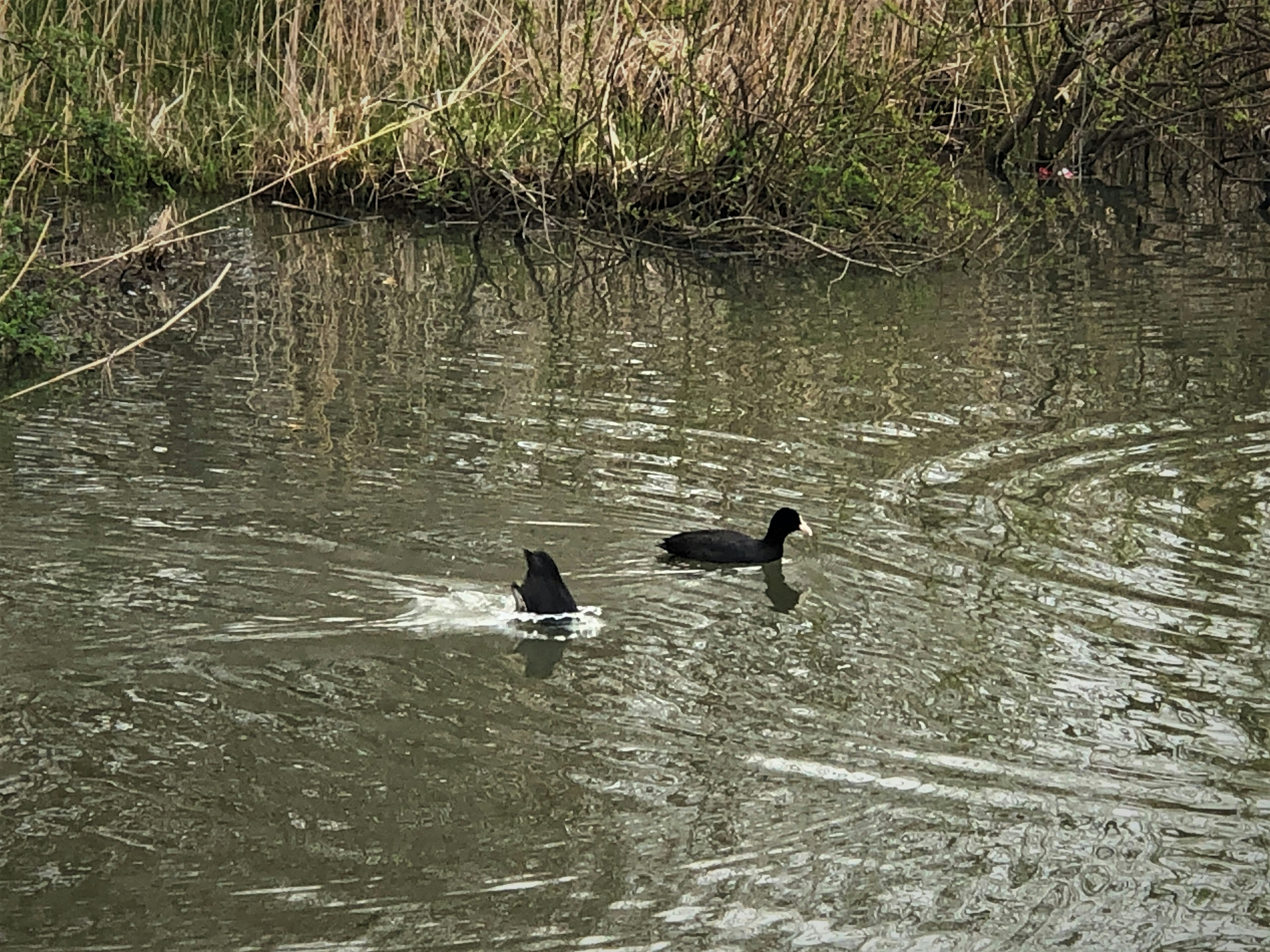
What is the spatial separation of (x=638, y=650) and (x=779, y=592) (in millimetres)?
831

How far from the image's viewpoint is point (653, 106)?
48.7ft

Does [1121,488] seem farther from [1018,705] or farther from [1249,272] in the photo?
[1249,272]

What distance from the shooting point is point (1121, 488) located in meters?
7.86

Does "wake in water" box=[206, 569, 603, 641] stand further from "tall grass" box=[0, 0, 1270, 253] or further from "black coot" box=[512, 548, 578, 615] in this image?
"tall grass" box=[0, 0, 1270, 253]

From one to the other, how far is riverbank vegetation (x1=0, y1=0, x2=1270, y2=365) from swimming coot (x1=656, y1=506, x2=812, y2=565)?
5.47 meters

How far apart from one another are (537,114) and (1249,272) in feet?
17.9

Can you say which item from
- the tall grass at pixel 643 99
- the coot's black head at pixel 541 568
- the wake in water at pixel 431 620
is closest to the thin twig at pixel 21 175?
the tall grass at pixel 643 99

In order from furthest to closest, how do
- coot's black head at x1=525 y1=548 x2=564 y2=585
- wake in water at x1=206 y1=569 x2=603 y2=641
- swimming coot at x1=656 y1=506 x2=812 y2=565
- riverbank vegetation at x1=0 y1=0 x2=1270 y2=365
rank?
riverbank vegetation at x1=0 y1=0 x2=1270 y2=365 → swimming coot at x1=656 y1=506 x2=812 y2=565 → coot's black head at x1=525 y1=548 x2=564 y2=585 → wake in water at x1=206 y1=569 x2=603 y2=641

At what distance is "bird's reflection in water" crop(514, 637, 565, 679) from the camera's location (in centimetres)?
579

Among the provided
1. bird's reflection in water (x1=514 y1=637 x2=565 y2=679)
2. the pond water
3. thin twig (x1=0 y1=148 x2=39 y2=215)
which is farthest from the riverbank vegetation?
bird's reflection in water (x1=514 y1=637 x2=565 y2=679)

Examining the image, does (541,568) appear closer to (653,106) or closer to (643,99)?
(643,99)

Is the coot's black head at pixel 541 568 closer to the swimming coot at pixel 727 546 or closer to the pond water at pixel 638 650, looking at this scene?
the pond water at pixel 638 650

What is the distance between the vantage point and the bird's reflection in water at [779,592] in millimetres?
6555

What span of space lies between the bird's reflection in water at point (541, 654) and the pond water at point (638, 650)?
3cm
